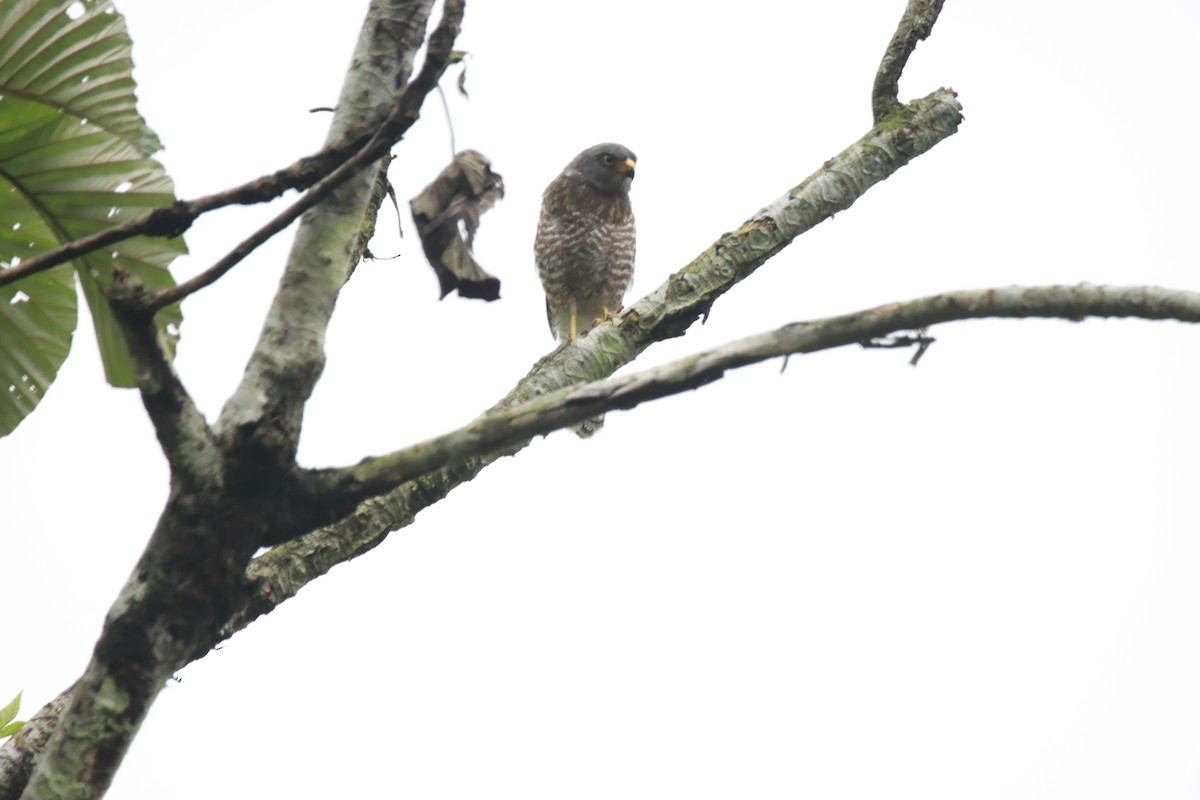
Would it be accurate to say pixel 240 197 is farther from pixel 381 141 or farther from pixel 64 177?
pixel 64 177

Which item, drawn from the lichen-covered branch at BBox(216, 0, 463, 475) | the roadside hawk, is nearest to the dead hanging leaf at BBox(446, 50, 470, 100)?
the lichen-covered branch at BBox(216, 0, 463, 475)

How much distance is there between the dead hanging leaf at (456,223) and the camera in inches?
104

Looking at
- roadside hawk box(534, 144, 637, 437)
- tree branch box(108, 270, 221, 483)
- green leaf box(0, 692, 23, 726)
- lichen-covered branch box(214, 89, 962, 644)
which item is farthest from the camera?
roadside hawk box(534, 144, 637, 437)

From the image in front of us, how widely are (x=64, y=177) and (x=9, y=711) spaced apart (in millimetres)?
1581

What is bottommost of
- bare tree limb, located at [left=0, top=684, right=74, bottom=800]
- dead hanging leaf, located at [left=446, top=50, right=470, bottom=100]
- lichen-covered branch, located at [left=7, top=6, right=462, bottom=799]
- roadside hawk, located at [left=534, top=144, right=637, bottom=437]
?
bare tree limb, located at [left=0, top=684, right=74, bottom=800]

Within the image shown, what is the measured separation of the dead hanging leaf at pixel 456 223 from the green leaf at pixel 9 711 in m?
1.96

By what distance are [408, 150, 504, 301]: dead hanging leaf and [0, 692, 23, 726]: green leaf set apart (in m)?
1.96

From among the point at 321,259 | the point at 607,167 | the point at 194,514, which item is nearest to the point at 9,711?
the point at 194,514

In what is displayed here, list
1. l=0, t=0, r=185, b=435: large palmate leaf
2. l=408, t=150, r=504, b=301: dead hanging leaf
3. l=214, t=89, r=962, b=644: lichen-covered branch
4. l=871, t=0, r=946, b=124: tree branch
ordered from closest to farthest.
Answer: l=408, t=150, r=504, b=301: dead hanging leaf < l=0, t=0, r=185, b=435: large palmate leaf < l=214, t=89, r=962, b=644: lichen-covered branch < l=871, t=0, r=946, b=124: tree branch

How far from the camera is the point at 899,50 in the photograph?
17.2 ft

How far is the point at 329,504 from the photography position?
8.03 ft

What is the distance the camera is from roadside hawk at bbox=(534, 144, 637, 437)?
1065 centimetres

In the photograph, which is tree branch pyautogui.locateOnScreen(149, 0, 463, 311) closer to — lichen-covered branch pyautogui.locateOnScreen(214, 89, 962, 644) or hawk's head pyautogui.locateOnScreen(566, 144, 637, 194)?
lichen-covered branch pyautogui.locateOnScreen(214, 89, 962, 644)

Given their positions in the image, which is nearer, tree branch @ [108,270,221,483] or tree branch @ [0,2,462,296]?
tree branch @ [108,270,221,483]
